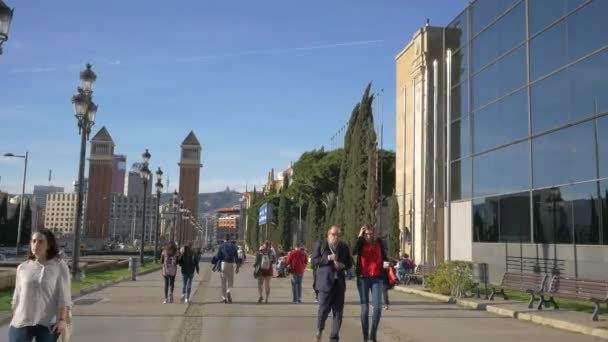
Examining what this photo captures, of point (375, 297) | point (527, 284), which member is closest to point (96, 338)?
point (375, 297)

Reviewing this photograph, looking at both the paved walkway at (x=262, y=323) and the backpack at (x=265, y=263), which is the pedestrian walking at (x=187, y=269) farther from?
the backpack at (x=265, y=263)

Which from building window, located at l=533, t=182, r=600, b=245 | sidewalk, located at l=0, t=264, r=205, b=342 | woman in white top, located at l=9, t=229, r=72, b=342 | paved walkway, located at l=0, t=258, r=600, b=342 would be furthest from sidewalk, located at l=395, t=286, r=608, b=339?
woman in white top, located at l=9, t=229, r=72, b=342

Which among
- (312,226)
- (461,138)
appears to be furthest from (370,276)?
(312,226)

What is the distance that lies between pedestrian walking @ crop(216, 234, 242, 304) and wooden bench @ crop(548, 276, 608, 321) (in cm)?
803

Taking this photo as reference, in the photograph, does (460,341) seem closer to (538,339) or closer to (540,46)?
(538,339)

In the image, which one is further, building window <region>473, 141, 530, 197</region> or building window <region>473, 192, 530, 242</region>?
building window <region>473, 141, 530, 197</region>

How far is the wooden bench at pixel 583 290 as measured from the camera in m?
12.7

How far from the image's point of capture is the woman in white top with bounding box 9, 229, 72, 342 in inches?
200

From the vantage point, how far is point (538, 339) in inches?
424

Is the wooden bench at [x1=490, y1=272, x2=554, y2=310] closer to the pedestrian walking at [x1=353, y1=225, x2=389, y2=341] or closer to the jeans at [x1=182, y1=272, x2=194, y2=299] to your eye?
the pedestrian walking at [x1=353, y1=225, x2=389, y2=341]

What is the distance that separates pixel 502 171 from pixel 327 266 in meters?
18.3

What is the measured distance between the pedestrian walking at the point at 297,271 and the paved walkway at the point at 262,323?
0.33m

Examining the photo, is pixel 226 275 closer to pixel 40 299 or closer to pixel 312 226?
pixel 40 299

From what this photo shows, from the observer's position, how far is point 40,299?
511 cm
